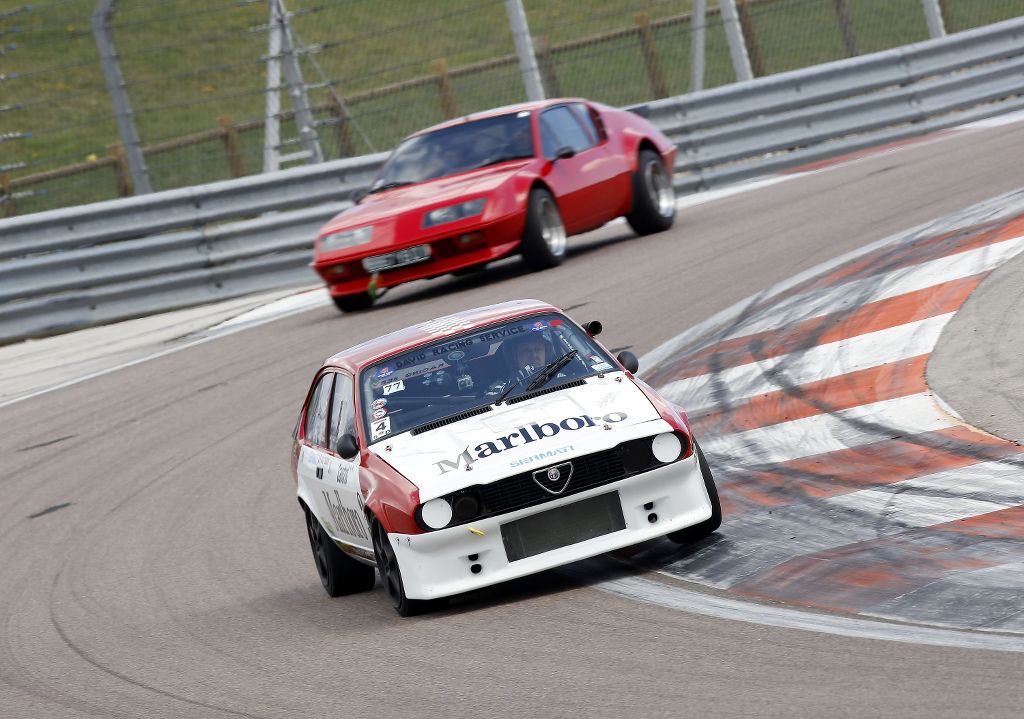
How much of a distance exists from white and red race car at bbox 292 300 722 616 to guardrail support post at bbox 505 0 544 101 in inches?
419

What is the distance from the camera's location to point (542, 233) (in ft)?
46.6

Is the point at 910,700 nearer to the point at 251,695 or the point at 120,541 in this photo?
the point at 251,695

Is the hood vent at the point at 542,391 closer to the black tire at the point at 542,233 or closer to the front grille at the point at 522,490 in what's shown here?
the front grille at the point at 522,490

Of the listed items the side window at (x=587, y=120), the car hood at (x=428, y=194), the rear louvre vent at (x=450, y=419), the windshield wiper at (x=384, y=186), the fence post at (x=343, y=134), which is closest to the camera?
the rear louvre vent at (x=450, y=419)

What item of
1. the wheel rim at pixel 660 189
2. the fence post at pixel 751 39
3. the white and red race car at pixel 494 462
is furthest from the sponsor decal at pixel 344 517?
the fence post at pixel 751 39

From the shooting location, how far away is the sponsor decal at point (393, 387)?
Result: 7.27 meters

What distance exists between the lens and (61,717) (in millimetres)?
6195

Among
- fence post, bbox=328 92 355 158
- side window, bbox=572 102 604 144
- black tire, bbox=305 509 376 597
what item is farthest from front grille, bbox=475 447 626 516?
fence post, bbox=328 92 355 158

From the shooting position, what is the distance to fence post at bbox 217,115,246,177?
18.2m

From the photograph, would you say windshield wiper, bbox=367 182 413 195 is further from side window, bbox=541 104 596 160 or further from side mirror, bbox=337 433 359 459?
side mirror, bbox=337 433 359 459

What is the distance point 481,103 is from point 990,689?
14600mm

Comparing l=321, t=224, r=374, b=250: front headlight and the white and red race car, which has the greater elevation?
l=321, t=224, r=374, b=250: front headlight

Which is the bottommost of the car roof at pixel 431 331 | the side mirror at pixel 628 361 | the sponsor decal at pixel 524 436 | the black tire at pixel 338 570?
the black tire at pixel 338 570

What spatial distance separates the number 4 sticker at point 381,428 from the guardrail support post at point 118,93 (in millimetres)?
10447
